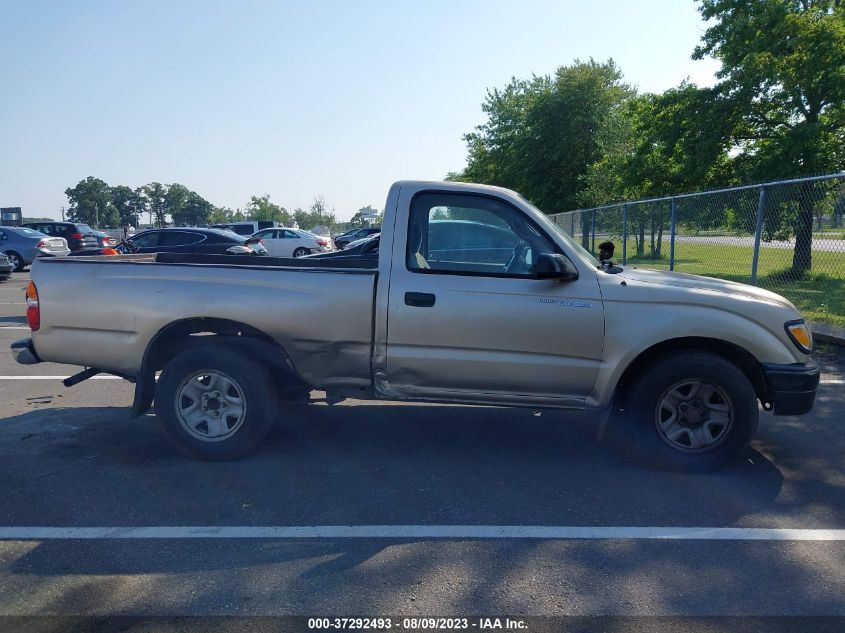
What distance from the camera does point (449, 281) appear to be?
15.4ft

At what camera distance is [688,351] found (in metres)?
4.76

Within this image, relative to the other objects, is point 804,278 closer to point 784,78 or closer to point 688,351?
point 688,351

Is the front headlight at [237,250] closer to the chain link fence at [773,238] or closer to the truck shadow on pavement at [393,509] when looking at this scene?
the chain link fence at [773,238]

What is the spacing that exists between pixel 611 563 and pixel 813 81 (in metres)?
16.8

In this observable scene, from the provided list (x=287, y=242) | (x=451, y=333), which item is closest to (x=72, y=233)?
(x=287, y=242)

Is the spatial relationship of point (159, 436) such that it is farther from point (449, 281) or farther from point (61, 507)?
point (449, 281)

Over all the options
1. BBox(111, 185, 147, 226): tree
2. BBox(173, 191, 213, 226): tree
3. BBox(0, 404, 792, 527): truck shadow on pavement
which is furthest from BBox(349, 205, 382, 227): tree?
BBox(111, 185, 147, 226): tree

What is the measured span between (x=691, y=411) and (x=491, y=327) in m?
1.49

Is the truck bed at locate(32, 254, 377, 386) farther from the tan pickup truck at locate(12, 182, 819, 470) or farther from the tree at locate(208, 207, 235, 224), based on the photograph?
the tree at locate(208, 207, 235, 224)

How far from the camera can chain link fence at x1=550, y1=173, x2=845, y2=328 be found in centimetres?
959

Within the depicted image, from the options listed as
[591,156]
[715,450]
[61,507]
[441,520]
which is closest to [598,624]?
[441,520]

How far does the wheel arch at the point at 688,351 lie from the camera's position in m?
4.76

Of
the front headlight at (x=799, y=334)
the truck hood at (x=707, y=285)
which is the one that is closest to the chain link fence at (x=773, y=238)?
the truck hood at (x=707, y=285)

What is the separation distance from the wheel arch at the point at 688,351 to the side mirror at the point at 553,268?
726 millimetres
